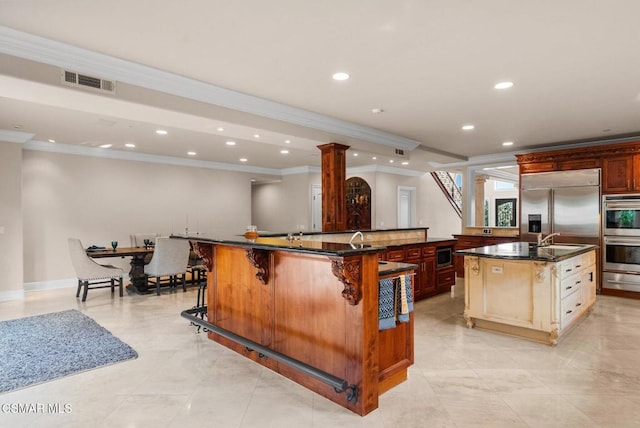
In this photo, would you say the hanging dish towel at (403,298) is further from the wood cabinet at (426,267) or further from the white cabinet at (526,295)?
the wood cabinet at (426,267)

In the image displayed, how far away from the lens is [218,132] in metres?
4.61

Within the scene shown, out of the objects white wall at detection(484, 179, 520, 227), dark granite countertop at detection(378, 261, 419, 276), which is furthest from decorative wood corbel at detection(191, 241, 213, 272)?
white wall at detection(484, 179, 520, 227)

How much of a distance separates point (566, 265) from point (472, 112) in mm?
2195

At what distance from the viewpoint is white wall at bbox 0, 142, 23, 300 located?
573 centimetres

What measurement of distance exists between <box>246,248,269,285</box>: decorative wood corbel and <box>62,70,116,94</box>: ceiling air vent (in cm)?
194

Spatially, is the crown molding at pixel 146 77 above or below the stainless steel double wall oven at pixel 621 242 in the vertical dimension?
above

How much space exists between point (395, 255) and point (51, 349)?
4.17 meters

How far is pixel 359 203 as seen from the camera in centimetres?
1045

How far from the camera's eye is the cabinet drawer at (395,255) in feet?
16.7

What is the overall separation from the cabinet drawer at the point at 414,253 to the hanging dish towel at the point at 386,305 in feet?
9.32

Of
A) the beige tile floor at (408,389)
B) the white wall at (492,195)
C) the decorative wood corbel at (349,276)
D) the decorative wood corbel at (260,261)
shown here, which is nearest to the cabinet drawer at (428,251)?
the beige tile floor at (408,389)

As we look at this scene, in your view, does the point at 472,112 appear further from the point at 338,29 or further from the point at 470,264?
the point at 338,29

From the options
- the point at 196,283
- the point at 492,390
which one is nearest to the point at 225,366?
the point at 492,390

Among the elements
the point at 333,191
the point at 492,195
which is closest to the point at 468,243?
the point at 333,191
